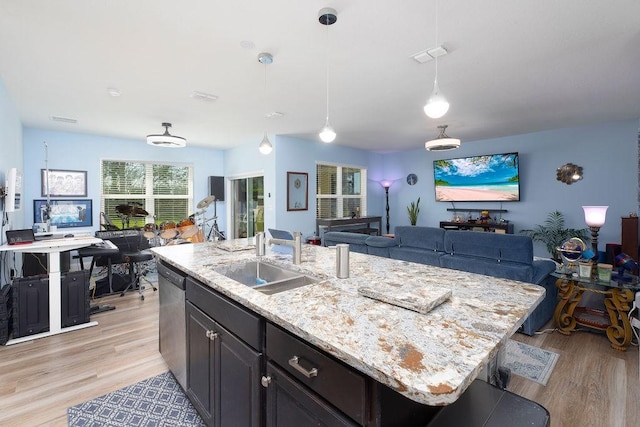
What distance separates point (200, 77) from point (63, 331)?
2.86 meters

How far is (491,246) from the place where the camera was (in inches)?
119

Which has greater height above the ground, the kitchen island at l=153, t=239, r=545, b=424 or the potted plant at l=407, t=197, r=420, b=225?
the potted plant at l=407, t=197, r=420, b=225

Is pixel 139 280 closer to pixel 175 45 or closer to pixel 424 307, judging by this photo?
pixel 175 45

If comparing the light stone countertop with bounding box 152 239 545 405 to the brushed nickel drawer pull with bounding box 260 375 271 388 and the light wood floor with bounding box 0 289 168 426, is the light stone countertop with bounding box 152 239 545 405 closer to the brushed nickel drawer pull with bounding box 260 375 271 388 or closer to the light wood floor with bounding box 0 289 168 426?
the brushed nickel drawer pull with bounding box 260 375 271 388

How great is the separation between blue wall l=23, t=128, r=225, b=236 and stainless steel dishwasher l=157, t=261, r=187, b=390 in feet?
14.8

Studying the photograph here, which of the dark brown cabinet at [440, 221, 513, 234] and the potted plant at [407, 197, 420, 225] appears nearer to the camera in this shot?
the dark brown cabinet at [440, 221, 513, 234]

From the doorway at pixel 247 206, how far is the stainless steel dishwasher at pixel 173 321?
3.99 metres

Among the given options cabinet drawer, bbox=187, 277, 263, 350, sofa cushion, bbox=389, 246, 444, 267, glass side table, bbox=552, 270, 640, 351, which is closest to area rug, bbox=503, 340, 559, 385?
glass side table, bbox=552, 270, 640, 351

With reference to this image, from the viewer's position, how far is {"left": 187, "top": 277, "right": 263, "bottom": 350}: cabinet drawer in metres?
1.24

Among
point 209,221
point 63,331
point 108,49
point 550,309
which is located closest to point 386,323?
point 108,49

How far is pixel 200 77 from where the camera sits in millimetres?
2984

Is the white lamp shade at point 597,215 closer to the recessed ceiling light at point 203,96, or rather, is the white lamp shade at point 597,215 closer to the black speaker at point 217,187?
the recessed ceiling light at point 203,96

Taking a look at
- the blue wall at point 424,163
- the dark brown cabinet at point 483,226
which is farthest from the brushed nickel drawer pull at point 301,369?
the dark brown cabinet at point 483,226

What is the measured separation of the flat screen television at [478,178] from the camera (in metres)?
5.88
